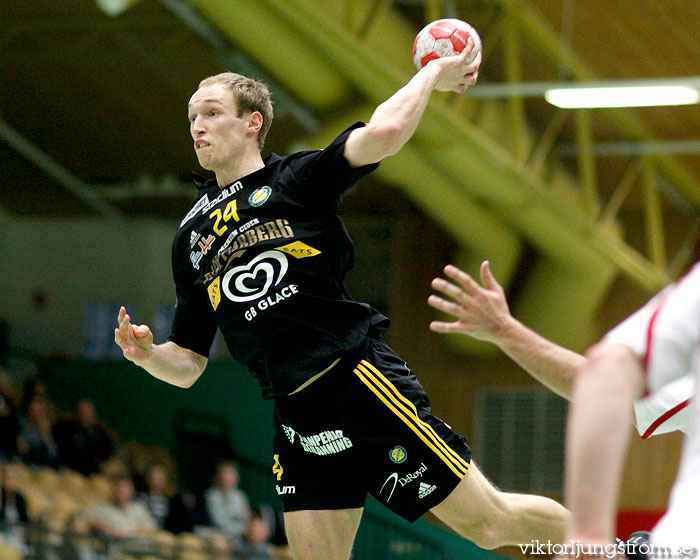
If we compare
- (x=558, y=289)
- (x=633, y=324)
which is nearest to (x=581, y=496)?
(x=633, y=324)

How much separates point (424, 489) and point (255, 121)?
1.60 metres

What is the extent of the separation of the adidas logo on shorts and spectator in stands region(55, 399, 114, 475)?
10.5 metres

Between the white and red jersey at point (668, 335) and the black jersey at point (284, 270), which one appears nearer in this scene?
the white and red jersey at point (668, 335)

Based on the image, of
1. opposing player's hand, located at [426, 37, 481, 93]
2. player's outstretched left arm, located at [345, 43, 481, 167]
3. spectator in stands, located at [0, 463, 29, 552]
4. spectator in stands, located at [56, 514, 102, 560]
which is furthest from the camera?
spectator in stands, located at [0, 463, 29, 552]

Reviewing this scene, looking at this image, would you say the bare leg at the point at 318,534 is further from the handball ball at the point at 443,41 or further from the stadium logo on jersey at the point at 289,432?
the handball ball at the point at 443,41

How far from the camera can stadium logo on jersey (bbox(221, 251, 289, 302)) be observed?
4035 millimetres

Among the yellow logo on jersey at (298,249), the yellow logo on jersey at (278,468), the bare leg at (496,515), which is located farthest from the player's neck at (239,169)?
the bare leg at (496,515)

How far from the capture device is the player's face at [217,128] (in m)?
4.25

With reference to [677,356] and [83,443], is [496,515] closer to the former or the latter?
[677,356]

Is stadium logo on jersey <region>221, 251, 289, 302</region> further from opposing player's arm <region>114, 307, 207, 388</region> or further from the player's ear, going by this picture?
the player's ear

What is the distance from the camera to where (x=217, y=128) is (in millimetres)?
4262

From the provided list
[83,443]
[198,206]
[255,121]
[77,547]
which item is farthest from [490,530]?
[83,443]

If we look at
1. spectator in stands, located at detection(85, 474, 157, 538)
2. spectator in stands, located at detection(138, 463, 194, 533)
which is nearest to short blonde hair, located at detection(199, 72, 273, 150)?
spectator in stands, located at detection(85, 474, 157, 538)

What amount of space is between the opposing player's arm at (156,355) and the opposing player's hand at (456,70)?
1446mm
